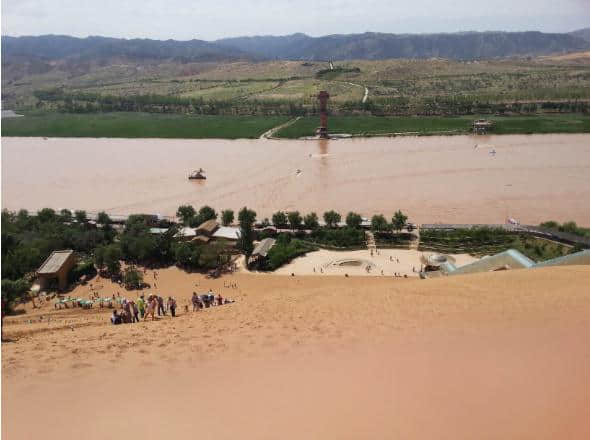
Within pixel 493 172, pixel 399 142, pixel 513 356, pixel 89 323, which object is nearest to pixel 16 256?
Result: pixel 89 323

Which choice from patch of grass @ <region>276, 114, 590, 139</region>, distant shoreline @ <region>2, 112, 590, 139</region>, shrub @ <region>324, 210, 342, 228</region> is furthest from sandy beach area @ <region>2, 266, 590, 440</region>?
patch of grass @ <region>276, 114, 590, 139</region>

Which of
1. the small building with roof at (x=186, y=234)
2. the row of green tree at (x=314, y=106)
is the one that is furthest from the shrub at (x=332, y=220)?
the row of green tree at (x=314, y=106)

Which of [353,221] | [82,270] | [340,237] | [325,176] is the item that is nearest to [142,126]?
[325,176]

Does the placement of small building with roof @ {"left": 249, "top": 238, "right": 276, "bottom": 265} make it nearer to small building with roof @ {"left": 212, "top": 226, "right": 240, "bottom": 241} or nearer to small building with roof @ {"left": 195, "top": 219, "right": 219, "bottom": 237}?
small building with roof @ {"left": 212, "top": 226, "right": 240, "bottom": 241}

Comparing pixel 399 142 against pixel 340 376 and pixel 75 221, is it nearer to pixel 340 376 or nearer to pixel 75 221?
pixel 75 221

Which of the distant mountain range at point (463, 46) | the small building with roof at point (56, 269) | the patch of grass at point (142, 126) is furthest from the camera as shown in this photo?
the distant mountain range at point (463, 46)

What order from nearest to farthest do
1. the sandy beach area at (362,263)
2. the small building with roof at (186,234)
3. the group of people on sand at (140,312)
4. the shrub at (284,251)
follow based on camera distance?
1. the group of people on sand at (140,312)
2. the sandy beach area at (362,263)
3. the shrub at (284,251)
4. the small building with roof at (186,234)

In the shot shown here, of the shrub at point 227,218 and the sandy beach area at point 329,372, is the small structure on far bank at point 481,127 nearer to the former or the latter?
the shrub at point 227,218

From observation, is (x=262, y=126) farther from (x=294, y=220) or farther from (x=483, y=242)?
(x=483, y=242)
